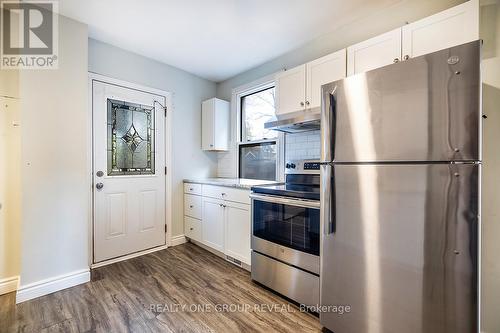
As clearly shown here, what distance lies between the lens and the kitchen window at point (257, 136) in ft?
10.2

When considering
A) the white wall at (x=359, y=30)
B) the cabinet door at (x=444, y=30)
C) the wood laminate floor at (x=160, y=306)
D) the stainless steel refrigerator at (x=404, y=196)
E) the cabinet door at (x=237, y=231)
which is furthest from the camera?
the cabinet door at (x=237, y=231)

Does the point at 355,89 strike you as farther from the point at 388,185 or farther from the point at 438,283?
the point at 438,283

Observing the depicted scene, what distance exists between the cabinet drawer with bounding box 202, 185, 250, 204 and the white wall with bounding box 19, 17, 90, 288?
1293mm

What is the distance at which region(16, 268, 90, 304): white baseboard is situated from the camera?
6.35 ft

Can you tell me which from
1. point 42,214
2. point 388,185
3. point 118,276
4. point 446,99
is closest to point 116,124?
point 42,214

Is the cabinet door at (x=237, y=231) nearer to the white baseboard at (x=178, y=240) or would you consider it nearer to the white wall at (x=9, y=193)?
the white baseboard at (x=178, y=240)

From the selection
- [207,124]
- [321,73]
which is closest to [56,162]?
[207,124]

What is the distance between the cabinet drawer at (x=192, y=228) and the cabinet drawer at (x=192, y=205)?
72 millimetres

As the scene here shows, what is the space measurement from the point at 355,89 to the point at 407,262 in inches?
41.1

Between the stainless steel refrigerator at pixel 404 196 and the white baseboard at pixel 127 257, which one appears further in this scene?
the white baseboard at pixel 127 257

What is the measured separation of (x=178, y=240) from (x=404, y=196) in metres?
2.96

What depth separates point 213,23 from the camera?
2258 millimetres

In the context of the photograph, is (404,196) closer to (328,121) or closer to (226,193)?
(328,121)

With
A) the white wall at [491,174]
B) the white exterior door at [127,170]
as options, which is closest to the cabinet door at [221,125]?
the white exterior door at [127,170]
